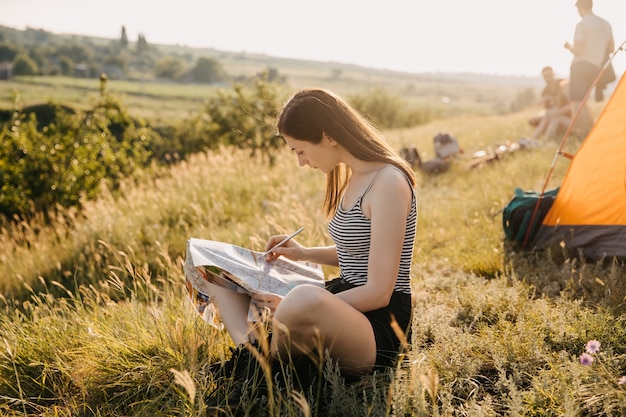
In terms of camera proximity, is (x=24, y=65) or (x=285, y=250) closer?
(x=285, y=250)

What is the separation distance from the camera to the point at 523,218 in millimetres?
4711

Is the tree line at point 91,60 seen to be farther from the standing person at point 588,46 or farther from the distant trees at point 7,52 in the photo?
the standing person at point 588,46

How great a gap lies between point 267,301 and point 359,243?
0.52 m

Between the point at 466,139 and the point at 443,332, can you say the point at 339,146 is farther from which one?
the point at 466,139

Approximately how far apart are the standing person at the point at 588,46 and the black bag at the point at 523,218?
4.10m

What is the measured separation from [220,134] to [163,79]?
3912 inches

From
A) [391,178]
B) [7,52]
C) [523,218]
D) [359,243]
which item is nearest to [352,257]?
[359,243]

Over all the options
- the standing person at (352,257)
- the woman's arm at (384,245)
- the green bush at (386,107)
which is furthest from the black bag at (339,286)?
the green bush at (386,107)

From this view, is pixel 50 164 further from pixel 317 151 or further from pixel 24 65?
pixel 24 65

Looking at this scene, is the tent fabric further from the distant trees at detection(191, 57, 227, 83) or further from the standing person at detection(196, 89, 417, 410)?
the distant trees at detection(191, 57, 227, 83)

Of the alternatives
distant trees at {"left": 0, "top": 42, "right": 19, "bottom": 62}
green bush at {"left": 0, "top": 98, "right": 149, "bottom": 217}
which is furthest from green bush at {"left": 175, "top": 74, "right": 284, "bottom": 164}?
distant trees at {"left": 0, "top": 42, "right": 19, "bottom": 62}

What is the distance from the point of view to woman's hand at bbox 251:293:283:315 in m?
2.75

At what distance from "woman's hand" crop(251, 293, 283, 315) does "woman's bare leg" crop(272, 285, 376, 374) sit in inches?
9.1

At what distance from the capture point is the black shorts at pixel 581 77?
27.1 feet
